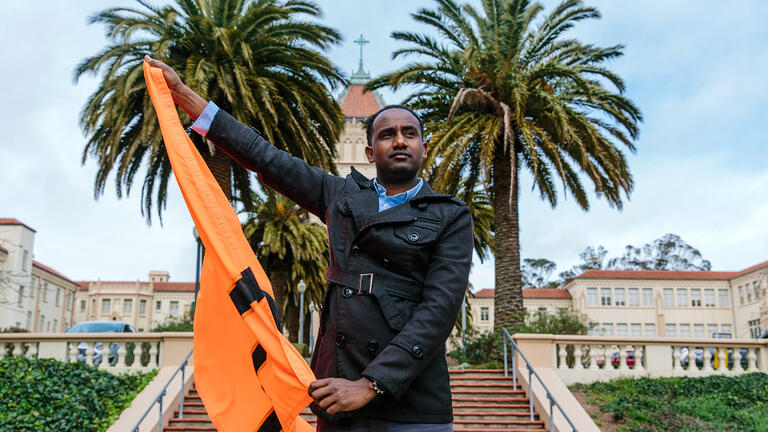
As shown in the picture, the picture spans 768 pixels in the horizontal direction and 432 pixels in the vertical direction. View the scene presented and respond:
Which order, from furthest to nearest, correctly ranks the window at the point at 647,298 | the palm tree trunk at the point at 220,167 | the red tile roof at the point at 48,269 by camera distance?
the window at the point at 647,298, the red tile roof at the point at 48,269, the palm tree trunk at the point at 220,167

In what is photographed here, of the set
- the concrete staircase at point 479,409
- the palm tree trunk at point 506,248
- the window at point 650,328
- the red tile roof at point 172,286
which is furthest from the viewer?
the red tile roof at point 172,286

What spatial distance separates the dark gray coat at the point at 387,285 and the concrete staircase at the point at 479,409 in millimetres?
9579

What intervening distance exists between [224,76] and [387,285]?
15062 mm

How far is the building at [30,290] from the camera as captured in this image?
167 feet

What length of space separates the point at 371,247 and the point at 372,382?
1.59 ft

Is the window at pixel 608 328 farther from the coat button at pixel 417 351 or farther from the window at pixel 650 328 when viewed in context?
the coat button at pixel 417 351

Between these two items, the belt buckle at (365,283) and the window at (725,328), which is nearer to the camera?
the belt buckle at (365,283)

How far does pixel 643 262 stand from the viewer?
8925 centimetres

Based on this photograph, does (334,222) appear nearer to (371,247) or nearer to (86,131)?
(371,247)

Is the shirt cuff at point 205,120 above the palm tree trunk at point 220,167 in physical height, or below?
below

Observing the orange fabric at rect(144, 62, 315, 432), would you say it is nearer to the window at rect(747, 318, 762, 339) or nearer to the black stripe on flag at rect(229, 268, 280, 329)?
the black stripe on flag at rect(229, 268, 280, 329)

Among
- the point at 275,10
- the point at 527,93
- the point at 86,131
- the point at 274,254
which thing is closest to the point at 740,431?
the point at 527,93

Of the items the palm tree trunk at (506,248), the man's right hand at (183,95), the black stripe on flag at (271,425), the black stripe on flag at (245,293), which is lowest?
the black stripe on flag at (271,425)

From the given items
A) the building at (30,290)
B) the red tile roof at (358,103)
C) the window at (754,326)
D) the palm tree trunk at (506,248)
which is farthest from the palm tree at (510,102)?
the window at (754,326)
